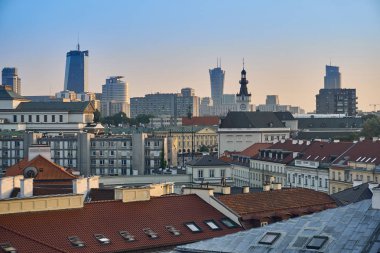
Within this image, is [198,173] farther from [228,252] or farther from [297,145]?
[228,252]

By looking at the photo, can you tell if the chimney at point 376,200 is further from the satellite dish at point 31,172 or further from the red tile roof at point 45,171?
the satellite dish at point 31,172

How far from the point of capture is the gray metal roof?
29.1m

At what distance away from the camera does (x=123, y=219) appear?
42.2 m

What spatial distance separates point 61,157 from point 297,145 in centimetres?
3369

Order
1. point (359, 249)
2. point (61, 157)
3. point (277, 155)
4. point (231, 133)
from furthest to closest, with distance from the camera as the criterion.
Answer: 1. point (231, 133)
2. point (61, 157)
3. point (277, 155)
4. point (359, 249)

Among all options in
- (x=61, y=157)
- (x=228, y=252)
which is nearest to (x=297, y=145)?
(x=61, y=157)

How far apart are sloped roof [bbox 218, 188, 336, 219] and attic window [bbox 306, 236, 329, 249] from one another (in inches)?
594

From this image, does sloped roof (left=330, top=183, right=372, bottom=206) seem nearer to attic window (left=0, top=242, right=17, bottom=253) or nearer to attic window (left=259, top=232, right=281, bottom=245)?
attic window (left=0, top=242, right=17, bottom=253)

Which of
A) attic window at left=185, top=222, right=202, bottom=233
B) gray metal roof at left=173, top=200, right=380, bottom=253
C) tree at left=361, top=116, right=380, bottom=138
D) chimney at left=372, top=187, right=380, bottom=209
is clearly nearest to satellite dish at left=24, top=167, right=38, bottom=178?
attic window at left=185, top=222, right=202, bottom=233

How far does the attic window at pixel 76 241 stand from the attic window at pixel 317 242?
12.0 meters

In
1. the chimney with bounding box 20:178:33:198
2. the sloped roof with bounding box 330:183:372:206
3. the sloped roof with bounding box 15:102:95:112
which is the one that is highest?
the sloped roof with bounding box 15:102:95:112

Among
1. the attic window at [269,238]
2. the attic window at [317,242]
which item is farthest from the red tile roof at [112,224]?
the attic window at [317,242]

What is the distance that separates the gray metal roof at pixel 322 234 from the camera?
29.1 m

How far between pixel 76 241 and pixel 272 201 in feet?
44.3
